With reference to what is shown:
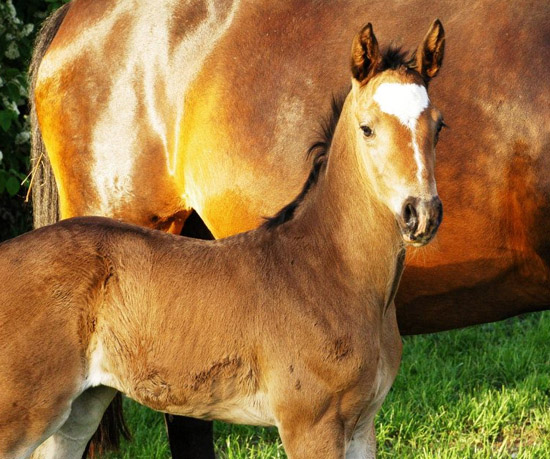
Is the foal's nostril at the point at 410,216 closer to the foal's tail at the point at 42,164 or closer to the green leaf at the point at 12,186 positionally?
the foal's tail at the point at 42,164

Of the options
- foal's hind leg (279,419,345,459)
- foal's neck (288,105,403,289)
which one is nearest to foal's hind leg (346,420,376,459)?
foal's hind leg (279,419,345,459)

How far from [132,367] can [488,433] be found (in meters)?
2.39

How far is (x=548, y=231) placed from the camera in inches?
160

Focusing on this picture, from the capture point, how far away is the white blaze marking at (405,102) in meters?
3.26

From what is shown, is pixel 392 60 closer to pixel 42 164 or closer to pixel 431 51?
pixel 431 51

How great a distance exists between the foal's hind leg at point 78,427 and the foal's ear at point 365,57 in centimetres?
141

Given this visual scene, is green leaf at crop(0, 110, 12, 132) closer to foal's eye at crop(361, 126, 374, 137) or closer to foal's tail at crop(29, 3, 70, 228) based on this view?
foal's tail at crop(29, 3, 70, 228)

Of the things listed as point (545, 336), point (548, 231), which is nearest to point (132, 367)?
point (548, 231)

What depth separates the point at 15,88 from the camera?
6.64 m

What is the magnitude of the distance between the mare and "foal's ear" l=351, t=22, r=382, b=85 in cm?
80

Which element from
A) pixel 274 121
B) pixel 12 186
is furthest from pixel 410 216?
pixel 12 186

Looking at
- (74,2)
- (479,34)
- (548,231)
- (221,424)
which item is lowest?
(221,424)

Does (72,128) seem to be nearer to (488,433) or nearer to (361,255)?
(361,255)

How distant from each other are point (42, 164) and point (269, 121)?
53.6 inches
